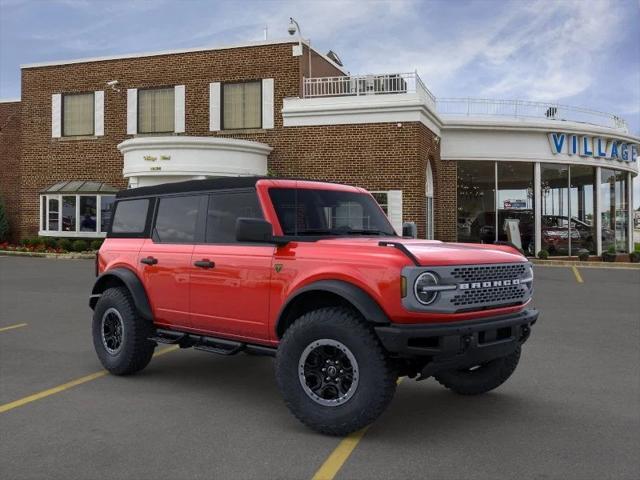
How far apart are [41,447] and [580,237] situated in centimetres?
2554

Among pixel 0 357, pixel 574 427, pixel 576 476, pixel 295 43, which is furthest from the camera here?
pixel 295 43

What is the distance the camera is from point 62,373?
21.7ft

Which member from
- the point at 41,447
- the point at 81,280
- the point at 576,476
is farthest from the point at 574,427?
the point at 81,280

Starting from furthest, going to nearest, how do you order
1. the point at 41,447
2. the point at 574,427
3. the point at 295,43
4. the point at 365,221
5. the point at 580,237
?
Result: the point at 580,237 < the point at 295,43 < the point at 365,221 < the point at 574,427 < the point at 41,447

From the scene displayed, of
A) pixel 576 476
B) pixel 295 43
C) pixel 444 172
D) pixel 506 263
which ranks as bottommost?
pixel 576 476

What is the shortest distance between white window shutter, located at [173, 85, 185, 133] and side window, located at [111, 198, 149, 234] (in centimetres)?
1890

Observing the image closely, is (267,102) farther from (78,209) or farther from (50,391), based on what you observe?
(50,391)

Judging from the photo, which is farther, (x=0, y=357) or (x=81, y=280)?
(x=81, y=280)

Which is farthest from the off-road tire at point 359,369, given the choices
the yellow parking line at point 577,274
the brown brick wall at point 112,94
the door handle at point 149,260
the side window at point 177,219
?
the brown brick wall at point 112,94

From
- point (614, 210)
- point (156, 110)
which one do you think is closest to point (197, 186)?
point (156, 110)

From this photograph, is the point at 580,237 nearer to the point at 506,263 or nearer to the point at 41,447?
the point at 506,263

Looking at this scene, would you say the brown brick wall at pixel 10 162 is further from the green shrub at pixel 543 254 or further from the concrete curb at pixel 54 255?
the green shrub at pixel 543 254

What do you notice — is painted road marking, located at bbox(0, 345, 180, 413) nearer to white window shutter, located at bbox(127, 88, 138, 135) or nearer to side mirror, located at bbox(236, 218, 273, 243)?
side mirror, located at bbox(236, 218, 273, 243)

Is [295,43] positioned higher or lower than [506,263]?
higher
